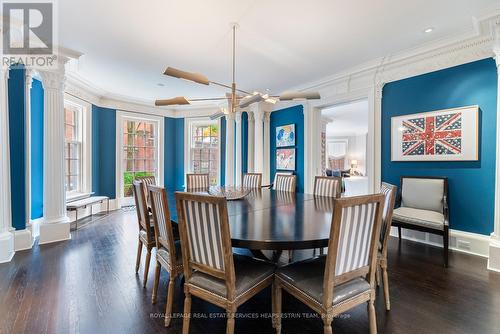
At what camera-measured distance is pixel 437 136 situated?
318 centimetres

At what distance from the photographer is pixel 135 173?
5906 millimetres

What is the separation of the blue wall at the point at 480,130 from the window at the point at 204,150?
14.2ft

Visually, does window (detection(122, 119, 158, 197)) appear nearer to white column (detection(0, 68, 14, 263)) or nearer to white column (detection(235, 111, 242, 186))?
white column (detection(235, 111, 242, 186))

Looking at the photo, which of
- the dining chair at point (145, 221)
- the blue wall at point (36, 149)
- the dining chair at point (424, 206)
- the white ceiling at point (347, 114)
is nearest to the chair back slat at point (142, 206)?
the dining chair at point (145, 221)

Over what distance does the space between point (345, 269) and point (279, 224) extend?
51 centimetres

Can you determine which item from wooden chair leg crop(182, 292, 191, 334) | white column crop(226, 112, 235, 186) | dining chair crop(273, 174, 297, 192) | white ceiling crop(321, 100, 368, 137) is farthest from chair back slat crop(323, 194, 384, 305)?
white ceiling crop(321, 100, 368, 137)

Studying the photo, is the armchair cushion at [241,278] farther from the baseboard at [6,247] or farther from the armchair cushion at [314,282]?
the baseboard at [6,247]

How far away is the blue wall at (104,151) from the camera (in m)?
5.14

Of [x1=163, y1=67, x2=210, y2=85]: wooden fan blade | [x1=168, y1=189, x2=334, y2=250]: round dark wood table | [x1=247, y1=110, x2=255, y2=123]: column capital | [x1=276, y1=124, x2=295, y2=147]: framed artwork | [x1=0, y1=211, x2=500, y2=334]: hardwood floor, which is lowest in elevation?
[x1=0, y1=211, x2=500, y2=334]: hardwood floor

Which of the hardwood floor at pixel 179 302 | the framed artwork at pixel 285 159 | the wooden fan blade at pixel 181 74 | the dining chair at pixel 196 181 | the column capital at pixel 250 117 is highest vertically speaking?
the column capital at pixel 250 117

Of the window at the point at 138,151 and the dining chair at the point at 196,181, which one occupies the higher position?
the window at the point at 138,151

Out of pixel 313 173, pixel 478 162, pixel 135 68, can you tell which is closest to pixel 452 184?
pixel 478 162

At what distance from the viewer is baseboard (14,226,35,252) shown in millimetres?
2998

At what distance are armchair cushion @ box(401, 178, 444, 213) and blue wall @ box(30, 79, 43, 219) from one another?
17.2 feet
